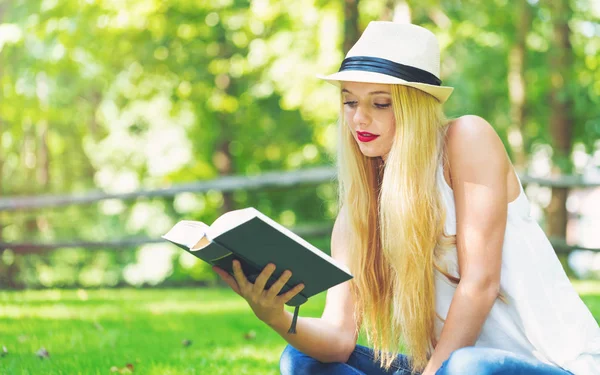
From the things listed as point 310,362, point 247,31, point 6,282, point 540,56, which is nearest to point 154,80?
point 247,31

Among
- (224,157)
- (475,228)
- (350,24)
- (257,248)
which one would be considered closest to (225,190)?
(350,24)

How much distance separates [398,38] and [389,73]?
0.48ft

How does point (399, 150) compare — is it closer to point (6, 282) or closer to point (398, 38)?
point (398, 38)

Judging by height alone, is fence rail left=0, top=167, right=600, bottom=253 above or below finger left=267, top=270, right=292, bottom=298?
below

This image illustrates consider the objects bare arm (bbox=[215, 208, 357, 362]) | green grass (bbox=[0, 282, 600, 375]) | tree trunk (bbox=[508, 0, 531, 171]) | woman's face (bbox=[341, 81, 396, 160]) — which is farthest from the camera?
tree trunk (bbox=[508, 0, 531, 171])

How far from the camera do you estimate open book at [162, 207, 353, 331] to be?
192cm

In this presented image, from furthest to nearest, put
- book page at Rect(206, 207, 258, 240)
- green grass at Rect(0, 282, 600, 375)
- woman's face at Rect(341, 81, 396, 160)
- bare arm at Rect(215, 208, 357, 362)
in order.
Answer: green grass at Rect(0, 282, 600, 375) → woman's face at Rect(341, 81, 396, 160) → bare arm at Rect(215, 208, 357, 362) → book page at Rect(206, 207, 258, 240)

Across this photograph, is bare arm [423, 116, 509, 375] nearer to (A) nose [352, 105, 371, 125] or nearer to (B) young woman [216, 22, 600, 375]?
(B) young woman [216, 22, 600, 375]

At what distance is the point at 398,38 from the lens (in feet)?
7.78

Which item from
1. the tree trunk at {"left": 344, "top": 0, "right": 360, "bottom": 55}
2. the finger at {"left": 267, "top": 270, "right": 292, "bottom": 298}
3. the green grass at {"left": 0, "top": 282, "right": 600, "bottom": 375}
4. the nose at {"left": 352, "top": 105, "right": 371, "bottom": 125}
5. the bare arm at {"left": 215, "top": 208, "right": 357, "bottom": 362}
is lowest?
the green grass at {"left": 0, "top": 282, "right": 600, "bottom": 375}

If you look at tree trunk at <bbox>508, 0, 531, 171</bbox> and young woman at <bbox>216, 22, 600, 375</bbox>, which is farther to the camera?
tree trunk at <bbox>508, 0, 531, 171</bbox>

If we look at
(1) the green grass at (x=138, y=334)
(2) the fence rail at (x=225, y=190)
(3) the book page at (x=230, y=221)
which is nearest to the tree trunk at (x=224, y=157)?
(2) the fence rail at (x=225, y=190)

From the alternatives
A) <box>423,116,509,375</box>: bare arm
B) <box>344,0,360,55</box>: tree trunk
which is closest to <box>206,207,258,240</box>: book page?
<box>423,116,509,375</box>: bare arm

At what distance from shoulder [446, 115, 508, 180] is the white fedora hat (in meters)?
0.12
